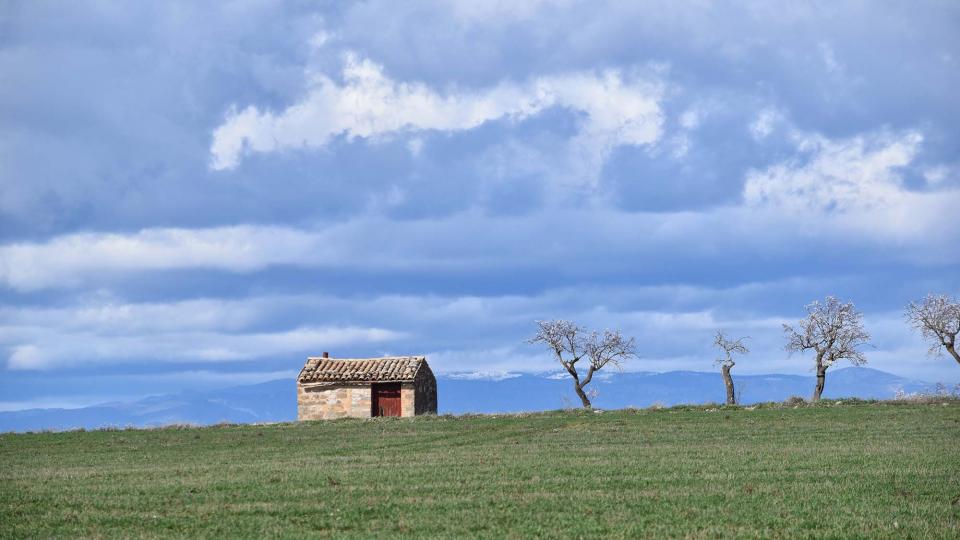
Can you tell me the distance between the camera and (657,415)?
199ft

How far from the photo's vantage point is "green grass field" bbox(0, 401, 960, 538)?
21891mm

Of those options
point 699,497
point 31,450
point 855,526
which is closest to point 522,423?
point 31,450

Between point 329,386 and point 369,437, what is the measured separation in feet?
104

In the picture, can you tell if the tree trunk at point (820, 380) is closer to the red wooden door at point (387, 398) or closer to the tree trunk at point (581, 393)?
the tree trunk at point (581, 393)

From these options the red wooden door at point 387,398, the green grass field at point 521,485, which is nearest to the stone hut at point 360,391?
the red wooden door at point 387,398

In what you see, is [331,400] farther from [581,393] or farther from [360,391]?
[581,393]

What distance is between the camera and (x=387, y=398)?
83312mm

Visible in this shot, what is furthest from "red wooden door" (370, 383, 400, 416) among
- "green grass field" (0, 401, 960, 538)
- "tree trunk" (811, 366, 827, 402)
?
"tree trunk" (811, 366, 827, 402)

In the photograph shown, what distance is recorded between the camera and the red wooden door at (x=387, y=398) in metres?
83.1

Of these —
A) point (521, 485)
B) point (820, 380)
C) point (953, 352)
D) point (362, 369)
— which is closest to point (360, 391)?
point (362, 369)

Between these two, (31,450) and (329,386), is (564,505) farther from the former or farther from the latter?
(329,386)

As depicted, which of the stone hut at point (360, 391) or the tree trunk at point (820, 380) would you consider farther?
the stone hut at point (360, 391)

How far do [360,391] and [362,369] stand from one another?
2.01 m

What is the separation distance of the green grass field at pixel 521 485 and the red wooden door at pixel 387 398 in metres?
31.6
